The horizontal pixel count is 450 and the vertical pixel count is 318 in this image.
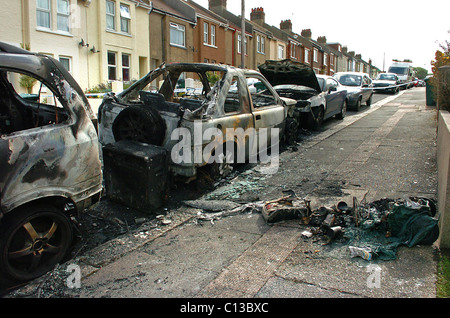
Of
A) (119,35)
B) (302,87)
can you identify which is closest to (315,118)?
(302,87)

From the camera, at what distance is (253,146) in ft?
21.3

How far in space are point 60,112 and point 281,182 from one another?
356 cm

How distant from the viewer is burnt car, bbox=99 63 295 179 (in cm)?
499

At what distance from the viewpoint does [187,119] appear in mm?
4965

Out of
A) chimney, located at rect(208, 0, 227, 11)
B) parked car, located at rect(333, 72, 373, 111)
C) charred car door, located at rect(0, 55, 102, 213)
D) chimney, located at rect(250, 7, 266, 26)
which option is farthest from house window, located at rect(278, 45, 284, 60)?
charred car door, located at rect(0, 55, 102, 213)

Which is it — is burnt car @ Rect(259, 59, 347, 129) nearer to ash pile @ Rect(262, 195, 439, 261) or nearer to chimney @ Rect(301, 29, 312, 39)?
ash pile @ Rect(262, 195, 439, 261)

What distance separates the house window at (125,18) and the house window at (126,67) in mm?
1493

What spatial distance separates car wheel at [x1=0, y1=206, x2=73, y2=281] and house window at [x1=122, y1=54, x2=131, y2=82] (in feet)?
65.5

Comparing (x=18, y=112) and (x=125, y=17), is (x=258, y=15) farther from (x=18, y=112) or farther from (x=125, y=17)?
(x=18, y=112)

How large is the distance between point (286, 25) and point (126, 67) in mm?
31918

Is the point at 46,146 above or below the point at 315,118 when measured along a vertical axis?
below

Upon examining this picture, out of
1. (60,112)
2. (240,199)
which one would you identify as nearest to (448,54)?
(240,199)

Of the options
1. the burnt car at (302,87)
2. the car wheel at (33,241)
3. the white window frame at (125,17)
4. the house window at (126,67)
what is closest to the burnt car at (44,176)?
the car wheel at (33,241)
